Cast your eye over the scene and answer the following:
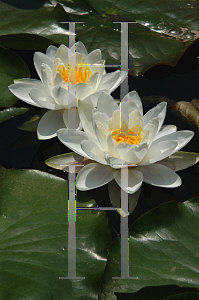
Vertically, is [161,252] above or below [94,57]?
below

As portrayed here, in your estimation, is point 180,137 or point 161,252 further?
point 180,137

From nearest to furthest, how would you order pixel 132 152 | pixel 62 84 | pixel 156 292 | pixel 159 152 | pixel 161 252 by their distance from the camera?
pixel 156 292 → pixel 161 252 → pixel 132 152 → pixel 159 152 → pixel 62 84

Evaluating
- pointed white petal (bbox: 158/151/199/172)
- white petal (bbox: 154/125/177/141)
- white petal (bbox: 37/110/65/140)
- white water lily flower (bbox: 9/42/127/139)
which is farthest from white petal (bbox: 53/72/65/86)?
pointed white petal (bbox: 158/151/199/172)

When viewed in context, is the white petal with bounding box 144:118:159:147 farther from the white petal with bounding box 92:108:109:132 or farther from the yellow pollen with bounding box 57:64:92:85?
the yellow pollen with bounding box 57:64:92:85

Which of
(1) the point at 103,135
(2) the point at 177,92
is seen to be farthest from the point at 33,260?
(2) the point at 177,92

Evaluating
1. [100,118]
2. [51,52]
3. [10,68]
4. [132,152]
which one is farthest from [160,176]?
[10,68]

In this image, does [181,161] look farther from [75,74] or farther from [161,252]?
[75,74]
